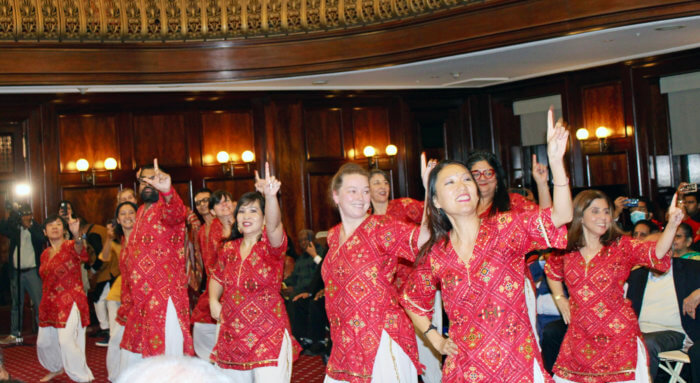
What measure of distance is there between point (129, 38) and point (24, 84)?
1.48 metres

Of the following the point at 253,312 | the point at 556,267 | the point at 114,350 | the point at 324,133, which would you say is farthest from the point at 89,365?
the point at 556,267

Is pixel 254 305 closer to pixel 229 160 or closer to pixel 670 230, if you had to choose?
pixel 670 230

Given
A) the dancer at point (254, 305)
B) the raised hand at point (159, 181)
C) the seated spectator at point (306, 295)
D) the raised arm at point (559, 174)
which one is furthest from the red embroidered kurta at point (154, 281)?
the raised arm at point (559, 174)

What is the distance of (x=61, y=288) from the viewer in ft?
23.3

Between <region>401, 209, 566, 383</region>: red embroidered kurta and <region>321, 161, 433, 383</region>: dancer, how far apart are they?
480mm

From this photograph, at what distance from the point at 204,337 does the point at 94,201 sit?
4542 millimetres

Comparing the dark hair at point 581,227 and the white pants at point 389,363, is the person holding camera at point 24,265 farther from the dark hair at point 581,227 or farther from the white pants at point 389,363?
the dark hair at point 581,227

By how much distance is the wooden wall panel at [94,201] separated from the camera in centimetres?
1096

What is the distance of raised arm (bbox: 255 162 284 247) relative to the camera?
416 cm

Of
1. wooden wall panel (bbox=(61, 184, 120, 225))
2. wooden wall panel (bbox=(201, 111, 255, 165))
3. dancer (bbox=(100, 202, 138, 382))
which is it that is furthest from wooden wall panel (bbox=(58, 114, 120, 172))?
dancer (bbox=(100, 202, 138, 382))

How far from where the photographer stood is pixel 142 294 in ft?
18.2

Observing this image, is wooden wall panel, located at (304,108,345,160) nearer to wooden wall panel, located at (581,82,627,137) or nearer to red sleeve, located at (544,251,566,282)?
wooden wall panel, located at (581,82,627,137)

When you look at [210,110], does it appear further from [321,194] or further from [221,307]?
[221,307]

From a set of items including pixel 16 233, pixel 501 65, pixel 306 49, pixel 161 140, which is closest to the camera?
pixel 16 233
